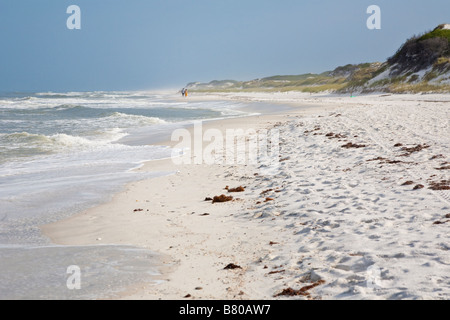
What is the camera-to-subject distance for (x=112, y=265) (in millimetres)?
4332

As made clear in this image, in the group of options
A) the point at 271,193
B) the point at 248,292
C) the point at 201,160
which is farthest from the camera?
the point at 201,160

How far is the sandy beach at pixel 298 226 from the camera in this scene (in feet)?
11.8

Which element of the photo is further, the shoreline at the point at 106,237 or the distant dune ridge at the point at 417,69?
the distant dune ridge at the point at 417,69

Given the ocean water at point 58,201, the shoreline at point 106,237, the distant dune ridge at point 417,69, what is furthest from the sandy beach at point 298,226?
the distant dune ridge at point 417,69

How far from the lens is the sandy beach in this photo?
3584mm

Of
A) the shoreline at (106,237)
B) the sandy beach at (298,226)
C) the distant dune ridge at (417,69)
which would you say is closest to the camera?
the sandy beach at (298,226)

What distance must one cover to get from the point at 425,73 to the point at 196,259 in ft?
108

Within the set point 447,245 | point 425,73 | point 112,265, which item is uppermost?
point 425,73

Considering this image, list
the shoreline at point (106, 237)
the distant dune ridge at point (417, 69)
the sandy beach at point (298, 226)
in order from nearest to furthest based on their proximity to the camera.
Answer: the sandy beach at point (298, 226)
the shoreline at point (106, 237)
the distant dune ridge at point (417, 69)

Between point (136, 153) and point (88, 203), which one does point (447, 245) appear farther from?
point (136, 153)

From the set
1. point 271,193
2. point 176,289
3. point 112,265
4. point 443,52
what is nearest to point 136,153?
point 271,193


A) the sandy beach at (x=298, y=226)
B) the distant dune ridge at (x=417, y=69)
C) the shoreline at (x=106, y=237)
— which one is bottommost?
the shoreline at (x=106, y=237)

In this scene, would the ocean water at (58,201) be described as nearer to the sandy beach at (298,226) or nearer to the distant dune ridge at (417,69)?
the sandy beach at (298,226)

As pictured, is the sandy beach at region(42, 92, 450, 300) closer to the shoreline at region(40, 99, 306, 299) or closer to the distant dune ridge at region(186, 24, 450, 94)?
the shoreline at region(40, 99, 306, 299)
